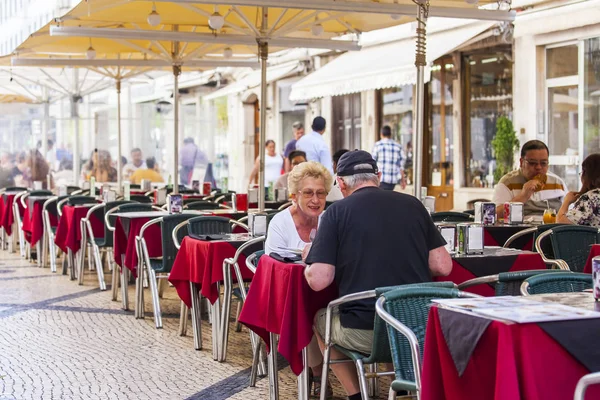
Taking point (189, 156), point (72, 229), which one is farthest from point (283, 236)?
point (189, 156)

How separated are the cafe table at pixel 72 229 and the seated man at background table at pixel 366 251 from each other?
7191mm

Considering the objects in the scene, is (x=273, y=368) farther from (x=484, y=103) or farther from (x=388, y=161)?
(x=484, y=103)

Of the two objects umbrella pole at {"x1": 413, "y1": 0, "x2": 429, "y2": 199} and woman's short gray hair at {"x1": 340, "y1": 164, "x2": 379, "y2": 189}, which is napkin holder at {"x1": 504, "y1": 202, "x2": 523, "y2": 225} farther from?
woman's short gray hair at {"x1": 340, "y1": 164, "x2": 379, "y2": 189}

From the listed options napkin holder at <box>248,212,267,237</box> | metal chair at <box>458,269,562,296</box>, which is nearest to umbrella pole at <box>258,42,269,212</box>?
napkin holder at <box>248,212,267,237</box>

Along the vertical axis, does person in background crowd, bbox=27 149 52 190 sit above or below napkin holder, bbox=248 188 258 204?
above

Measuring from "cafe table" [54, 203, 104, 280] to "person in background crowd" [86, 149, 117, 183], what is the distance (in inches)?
401

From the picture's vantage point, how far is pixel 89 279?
41.7 ft

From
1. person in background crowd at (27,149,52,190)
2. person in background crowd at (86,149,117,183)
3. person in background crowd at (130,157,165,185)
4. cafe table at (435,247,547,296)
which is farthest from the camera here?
person in background crowd at (86,149,117,183)

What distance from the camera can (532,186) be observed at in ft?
30.9

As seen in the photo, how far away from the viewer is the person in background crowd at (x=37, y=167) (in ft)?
72.8

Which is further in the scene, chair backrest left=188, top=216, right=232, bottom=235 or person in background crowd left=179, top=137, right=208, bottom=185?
person in background crowd left=179, top=137, right=208, bottom=185

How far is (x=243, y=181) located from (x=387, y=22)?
599 inches

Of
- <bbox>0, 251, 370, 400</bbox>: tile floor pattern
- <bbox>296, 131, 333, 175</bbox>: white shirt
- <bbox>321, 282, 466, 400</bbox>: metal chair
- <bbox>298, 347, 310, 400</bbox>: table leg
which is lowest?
<bbox>0, 251, 370, 400</bbox>: tile floor pattern

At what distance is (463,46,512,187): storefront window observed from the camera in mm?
16953
